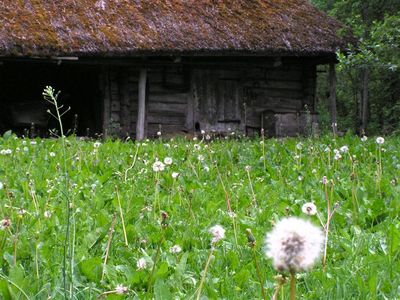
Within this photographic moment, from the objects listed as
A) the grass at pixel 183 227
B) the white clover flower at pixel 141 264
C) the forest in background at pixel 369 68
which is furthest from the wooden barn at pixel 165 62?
the white clover flower at pixel 141 264

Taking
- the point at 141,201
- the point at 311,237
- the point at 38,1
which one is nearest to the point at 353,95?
the point at 38,1

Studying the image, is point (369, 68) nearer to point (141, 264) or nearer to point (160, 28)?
point (160, 28)

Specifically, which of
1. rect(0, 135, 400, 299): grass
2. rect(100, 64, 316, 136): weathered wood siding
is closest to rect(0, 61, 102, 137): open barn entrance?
rect(100, 64, 316, 136): weathered wood siding

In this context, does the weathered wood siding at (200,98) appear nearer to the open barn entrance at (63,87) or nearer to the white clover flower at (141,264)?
the open barn entrance at (63,87)

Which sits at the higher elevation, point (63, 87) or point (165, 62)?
point (165, 62)

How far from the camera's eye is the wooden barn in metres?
10.8

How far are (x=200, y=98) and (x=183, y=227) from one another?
1025cm

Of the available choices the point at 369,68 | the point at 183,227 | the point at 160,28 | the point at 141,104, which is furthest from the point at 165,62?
the point at 183,227

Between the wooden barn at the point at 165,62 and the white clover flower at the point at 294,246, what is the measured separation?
9.81 meters

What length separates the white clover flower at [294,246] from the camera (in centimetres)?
81

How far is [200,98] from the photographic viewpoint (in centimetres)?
1300

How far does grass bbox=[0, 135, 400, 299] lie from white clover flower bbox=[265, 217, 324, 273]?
2.33ft

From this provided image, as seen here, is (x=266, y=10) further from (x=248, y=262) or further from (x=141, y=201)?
(x=248, y=262)

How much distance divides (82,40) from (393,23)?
5128 mm
